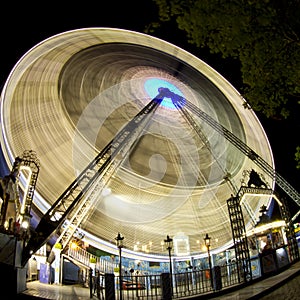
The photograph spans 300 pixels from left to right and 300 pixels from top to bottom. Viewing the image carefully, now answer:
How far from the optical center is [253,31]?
782 cm

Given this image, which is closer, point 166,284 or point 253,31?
point 253,31

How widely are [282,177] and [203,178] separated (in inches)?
309

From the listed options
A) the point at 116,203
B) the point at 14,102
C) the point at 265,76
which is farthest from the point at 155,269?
the point at 265,76

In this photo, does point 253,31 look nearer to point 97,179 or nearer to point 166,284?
point 166,284

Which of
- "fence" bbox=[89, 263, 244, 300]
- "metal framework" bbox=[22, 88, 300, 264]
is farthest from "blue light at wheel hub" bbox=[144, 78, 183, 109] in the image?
"fence" bbox=[89, 263, 244, 300]

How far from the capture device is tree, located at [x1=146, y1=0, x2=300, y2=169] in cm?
755

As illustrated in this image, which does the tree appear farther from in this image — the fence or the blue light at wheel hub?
the blue light at wheel hub

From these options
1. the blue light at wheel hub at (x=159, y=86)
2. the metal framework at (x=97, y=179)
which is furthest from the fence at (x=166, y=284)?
the blue light at wheel hub at (x=159, y=86)

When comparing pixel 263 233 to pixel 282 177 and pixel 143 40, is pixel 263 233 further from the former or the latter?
pixel 143 40

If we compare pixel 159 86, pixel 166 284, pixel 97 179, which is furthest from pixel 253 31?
pixel 159 86

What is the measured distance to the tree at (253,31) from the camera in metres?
7.55

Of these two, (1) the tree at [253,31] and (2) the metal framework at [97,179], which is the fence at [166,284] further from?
(1) the tree at [253,31]

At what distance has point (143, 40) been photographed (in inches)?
848

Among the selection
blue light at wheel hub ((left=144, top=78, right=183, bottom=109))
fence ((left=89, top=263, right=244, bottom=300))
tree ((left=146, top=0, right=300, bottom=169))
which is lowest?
fence ((left=89, top=263, right=244, bottom=300))
